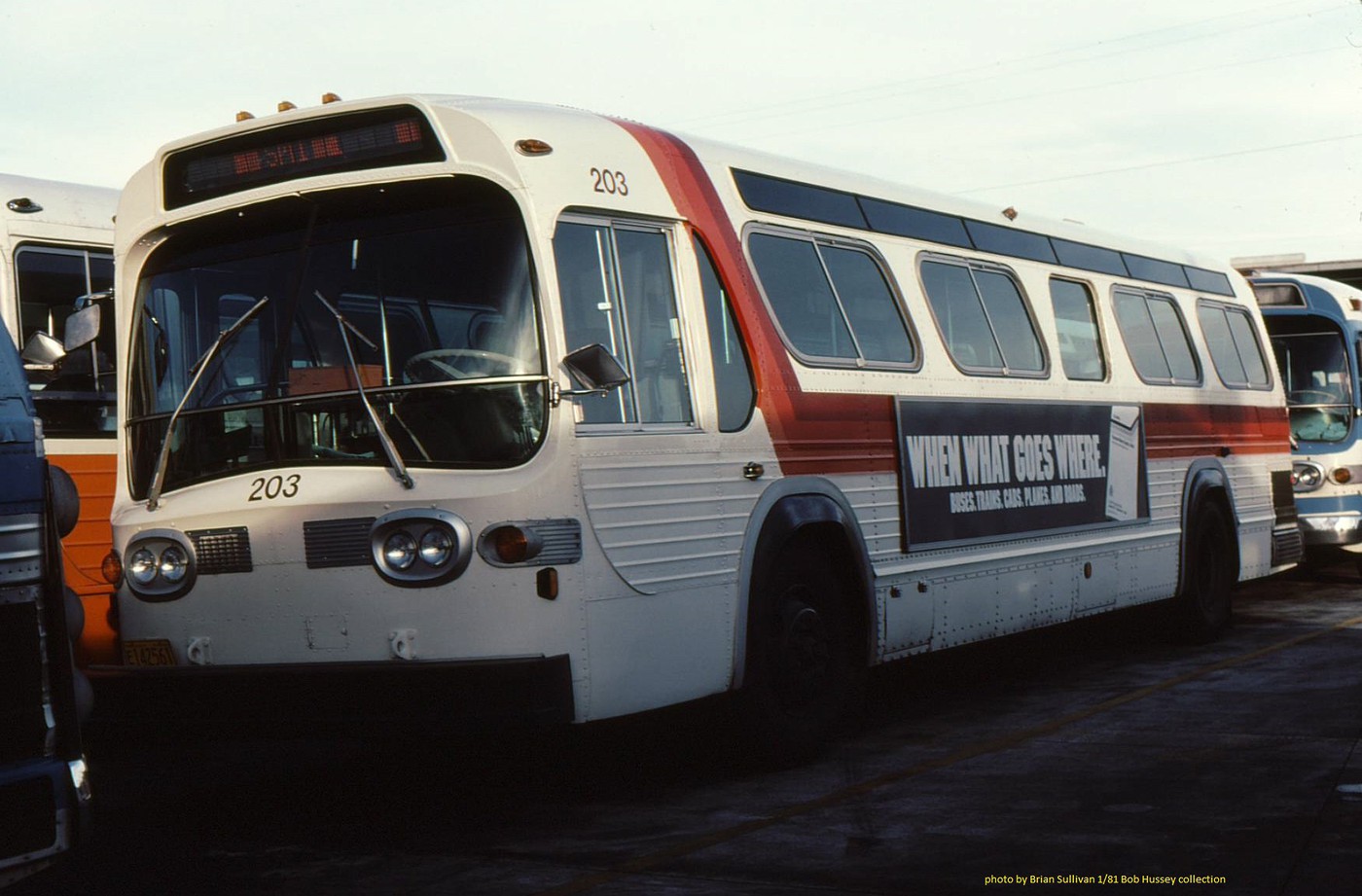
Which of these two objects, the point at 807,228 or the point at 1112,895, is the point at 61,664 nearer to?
the point at 1112,895

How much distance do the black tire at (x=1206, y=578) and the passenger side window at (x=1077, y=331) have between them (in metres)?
1.82

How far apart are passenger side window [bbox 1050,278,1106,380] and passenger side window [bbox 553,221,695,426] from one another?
4428mm

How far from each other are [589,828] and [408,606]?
118 cm

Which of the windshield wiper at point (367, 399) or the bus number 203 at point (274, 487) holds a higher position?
the windshield wiper at point (367, 399)

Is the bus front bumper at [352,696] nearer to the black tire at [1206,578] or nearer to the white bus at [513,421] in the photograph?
the white bus at [513,421]

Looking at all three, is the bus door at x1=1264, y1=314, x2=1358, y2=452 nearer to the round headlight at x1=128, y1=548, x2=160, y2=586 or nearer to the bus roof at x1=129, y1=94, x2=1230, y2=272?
the bus roof at x1=129, y1=94, x2=1230, y2=272

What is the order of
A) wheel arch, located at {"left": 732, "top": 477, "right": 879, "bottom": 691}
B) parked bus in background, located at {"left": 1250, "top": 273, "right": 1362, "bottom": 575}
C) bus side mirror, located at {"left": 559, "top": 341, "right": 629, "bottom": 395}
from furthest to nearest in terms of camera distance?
parked bus in background, located at {"left": 1250, "top": 273, "right": 1362, "bottom": 575} → wheel arch, located at {"left": 732, "top": 477, "right": 879, "bottom": 691} → bus side mirror, located at {"left": 559, "top": 341, "right": 629, "bottom": 395}

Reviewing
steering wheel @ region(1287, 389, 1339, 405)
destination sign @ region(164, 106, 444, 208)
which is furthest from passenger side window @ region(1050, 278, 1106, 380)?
steering wheel @ region(1287, 389, 1339, 405)

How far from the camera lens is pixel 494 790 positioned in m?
8.14

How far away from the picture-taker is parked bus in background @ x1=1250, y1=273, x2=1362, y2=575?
57.1 feet

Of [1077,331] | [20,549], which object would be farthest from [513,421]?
[1077,331]

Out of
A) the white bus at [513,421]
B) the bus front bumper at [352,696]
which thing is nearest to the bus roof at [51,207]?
the white bus at [513,421]

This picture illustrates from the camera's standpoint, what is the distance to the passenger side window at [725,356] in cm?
789

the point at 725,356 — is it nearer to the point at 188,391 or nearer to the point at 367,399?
the point at 367,399
